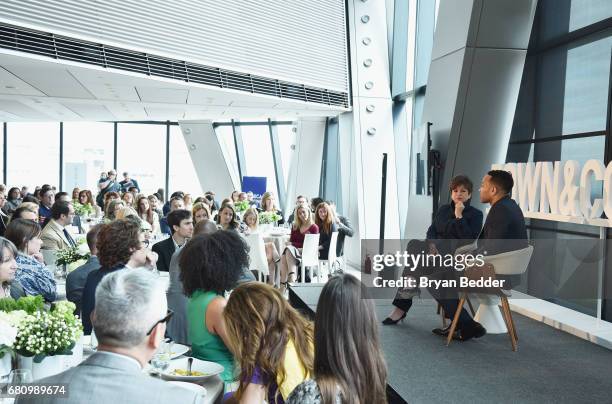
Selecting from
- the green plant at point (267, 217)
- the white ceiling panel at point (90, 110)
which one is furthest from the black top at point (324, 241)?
the white ceiling panel at point (90, 110)

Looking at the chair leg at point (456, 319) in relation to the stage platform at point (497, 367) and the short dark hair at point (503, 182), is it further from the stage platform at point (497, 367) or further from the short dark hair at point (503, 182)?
the short dark hair at point (503, 182)

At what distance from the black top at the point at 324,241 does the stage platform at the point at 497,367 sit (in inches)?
122

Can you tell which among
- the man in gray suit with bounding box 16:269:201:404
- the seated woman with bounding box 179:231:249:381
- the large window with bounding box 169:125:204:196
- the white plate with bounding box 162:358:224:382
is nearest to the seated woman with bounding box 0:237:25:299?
the seated woman with bounding box 179:231:249:381

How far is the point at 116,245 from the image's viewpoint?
3.50 meters

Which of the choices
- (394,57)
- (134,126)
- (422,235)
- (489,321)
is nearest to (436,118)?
(422,235)

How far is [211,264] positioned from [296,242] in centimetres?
579

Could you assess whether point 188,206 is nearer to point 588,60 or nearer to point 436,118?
point 436,118

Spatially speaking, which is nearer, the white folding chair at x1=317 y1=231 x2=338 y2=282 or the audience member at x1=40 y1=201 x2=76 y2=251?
the audience member at x1=40 y1=201 x2=76 y2=251

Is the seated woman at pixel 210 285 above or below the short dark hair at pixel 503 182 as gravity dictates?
below

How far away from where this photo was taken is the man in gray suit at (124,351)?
1598mm

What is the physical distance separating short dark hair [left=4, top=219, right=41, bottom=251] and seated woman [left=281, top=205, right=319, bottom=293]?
4.59m

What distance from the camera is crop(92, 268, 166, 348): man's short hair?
1685 mm

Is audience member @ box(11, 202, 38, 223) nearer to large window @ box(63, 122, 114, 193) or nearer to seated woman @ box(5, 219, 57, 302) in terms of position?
seated woman @ box(5, 219, 57, 302)

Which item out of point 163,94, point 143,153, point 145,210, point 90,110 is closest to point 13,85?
point 163,94
